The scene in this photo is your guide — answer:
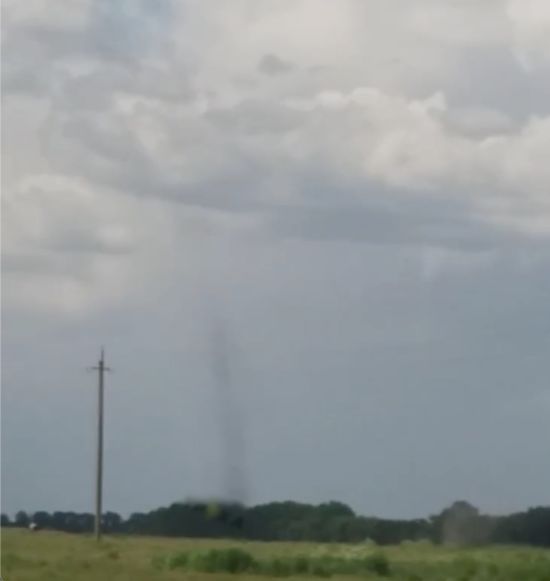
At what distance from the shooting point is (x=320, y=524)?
42031 millimetres

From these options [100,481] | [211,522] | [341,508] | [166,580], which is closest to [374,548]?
[341,508]

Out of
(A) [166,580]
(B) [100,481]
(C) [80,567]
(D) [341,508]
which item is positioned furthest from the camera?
(B) [100,481]

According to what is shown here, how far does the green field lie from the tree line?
31 cm

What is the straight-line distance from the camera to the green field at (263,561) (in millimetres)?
37031

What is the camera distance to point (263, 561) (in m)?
39.6

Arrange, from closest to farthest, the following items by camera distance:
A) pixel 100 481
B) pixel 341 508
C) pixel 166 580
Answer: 1. pixel 166 580
2. pixel 341 508
3. pixel 100 481

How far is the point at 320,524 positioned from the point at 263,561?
285cm

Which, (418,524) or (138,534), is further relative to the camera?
(138,534)

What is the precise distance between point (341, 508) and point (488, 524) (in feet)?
17.8

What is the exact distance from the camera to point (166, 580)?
35.9 metres

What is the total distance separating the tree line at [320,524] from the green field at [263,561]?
314mm

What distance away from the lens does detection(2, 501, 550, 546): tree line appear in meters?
37.5

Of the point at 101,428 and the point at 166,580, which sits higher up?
the point at 101,428

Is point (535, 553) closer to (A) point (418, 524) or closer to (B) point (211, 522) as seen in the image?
(A) point (418, 524)
